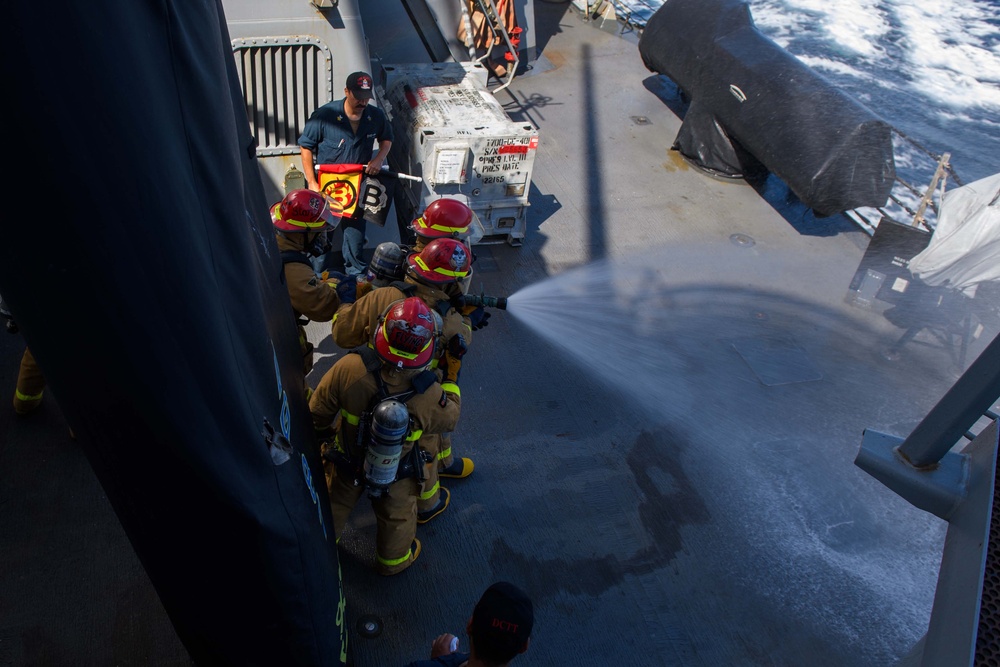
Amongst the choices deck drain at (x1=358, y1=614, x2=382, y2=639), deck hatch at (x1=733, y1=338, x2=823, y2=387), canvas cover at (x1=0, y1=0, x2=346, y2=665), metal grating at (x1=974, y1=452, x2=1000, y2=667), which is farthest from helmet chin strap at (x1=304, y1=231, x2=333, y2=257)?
deck hatch at (x1=733, y1=338, x2=823, y2=387)

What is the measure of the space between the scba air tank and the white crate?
367 cm

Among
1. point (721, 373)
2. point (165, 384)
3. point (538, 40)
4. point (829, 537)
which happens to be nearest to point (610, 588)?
point (829, 537)

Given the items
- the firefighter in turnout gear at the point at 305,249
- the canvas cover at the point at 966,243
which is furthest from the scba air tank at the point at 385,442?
the canvas cover at the point at 966,243

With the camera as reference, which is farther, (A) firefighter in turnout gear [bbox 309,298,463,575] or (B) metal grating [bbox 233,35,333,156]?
(B) metal grating [bbox 233,35,333,156]

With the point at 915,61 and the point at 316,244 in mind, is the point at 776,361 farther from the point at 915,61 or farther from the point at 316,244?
the point at 915,61

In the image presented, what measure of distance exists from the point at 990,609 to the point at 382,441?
249cm

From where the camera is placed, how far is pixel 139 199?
4.55 ft

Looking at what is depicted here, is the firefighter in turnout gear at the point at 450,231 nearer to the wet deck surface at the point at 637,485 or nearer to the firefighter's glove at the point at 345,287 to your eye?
the wet deck surface at the point at 637,485

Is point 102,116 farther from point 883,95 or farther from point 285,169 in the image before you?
point 883,95

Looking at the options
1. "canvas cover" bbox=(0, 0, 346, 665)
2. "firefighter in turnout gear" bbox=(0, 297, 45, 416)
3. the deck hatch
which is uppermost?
"canvas cover" bbox=(0, 0, 346, 665)

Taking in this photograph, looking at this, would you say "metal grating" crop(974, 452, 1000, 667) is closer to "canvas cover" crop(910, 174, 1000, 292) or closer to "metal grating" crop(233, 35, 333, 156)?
"canvas cover" crop(910, 174, 1000, 292)

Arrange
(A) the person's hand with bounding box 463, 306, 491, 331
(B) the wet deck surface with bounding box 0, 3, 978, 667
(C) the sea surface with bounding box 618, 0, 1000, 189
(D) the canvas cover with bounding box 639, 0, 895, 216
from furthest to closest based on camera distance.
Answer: (C) the sea surface with bounding box 618, 0, 1000, 189 < (D) the canvas cover with bounding box 639, 0, 895, 216 < (A) the person's hand with bounding box 463, 306, 491, 331 < (B) the wet deck surface with bounding box 0, 3, 978, 667

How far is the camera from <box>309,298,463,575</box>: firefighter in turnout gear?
360cm

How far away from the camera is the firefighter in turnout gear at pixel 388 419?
3596 mm
